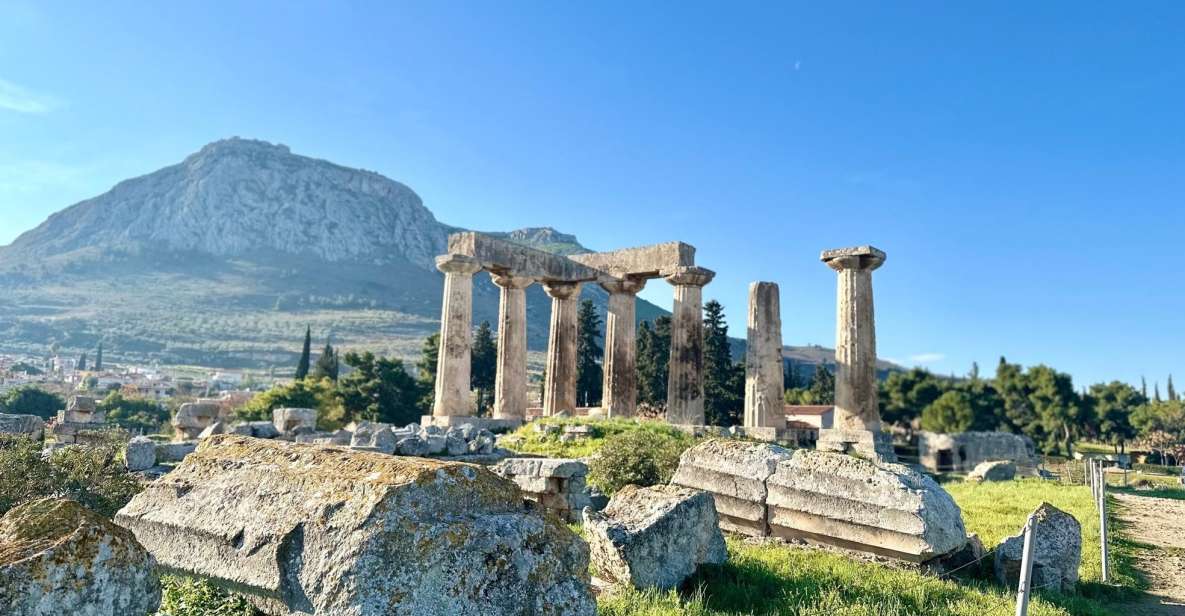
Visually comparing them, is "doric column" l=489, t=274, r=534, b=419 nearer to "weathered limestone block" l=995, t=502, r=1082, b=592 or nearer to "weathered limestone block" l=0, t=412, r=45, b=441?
"weathered limestone block" l=0, t=412, r=45, b=441

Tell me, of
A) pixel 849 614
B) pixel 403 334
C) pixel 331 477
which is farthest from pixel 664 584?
pixel 403 334

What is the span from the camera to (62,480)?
9.50 meters

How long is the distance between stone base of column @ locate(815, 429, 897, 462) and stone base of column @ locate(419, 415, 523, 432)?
11.0 m

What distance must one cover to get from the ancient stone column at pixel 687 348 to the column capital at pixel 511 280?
18.4ft

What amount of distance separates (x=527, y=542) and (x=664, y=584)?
257 cm

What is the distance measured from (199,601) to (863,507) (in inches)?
252

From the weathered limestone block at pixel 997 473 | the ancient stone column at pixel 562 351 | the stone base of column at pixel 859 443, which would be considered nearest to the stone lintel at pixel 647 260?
the ancient stone column at pixel 562 351

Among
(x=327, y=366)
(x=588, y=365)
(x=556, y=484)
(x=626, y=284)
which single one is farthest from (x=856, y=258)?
(x=327, y=366)

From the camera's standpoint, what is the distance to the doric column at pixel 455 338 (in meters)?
27.5

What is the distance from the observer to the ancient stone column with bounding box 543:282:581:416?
3216cm

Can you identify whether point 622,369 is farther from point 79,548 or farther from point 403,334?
point 403,334

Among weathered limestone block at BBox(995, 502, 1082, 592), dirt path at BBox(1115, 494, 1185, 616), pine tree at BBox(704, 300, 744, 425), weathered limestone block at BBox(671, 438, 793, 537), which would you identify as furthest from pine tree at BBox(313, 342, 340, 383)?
weathered limestone block at BBox(995, 502, 1082, 592)

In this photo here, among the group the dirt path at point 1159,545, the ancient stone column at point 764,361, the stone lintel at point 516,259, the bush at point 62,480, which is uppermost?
the stone lintel at point 516,259

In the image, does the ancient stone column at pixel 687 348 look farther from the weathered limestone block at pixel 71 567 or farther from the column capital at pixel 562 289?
the weathered limestone block at pixel 71 567
